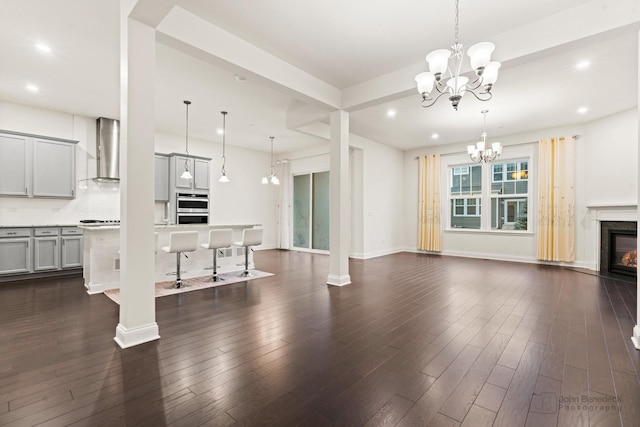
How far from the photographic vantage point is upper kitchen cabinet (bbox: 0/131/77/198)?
4.99m

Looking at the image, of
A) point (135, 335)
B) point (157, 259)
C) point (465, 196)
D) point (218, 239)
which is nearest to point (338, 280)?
point (218, 239)

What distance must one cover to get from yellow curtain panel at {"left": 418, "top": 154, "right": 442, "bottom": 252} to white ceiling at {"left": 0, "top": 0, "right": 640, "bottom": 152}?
2353 millimetres

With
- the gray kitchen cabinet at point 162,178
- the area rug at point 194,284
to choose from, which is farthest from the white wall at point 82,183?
the area rug at point 194,284

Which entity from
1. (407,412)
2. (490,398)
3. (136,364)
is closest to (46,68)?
(136,364)

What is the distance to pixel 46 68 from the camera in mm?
4004

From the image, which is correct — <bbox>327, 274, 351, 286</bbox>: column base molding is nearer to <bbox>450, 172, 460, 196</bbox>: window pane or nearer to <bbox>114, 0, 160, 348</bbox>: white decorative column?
<bbox>114, 0, 160, 348</bbox>: white decorative column

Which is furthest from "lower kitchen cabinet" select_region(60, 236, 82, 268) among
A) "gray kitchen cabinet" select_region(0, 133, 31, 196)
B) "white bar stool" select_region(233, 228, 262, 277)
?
"white bar stool" select_region(233, 228, 262, 277)

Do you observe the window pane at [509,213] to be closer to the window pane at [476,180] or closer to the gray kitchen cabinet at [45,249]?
the window pane at [476,180]

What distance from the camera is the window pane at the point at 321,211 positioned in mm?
8680

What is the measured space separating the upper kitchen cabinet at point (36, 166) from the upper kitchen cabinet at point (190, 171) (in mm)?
1825

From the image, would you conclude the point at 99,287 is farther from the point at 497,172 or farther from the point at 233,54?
the point at 497,172

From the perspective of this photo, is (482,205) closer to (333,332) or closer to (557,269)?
(557,269)

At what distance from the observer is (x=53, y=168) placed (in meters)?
5.41

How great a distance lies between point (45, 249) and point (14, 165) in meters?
1.56
